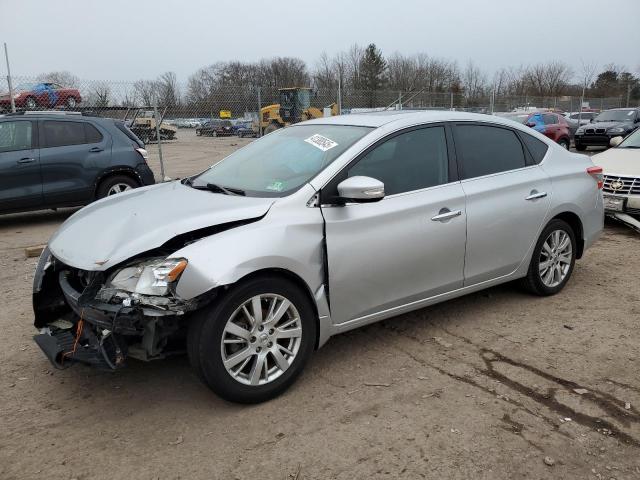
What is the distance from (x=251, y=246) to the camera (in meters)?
2.98

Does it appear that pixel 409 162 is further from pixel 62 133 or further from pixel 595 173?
pixel 62 133

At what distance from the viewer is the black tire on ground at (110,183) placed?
8500 millimetres

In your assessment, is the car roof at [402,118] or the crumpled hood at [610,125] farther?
the crumpled hood at [610,125]

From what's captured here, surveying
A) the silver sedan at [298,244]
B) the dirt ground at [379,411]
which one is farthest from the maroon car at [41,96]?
the silver sedan at [298,244]

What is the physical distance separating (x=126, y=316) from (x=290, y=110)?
20019mm

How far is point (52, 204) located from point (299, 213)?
6353 millimetres

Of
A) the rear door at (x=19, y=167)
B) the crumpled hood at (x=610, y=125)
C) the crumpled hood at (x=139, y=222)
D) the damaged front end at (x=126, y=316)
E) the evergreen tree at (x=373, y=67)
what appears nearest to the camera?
the damaged front end at (x=126, y=316)

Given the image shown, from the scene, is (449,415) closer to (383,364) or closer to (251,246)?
(383,364)

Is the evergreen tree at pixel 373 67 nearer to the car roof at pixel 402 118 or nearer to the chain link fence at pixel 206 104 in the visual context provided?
the chain link fence at pixel 206 104

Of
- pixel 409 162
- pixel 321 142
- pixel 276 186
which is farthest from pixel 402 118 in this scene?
pixel 276 186

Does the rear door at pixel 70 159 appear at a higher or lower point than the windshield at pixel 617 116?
lower

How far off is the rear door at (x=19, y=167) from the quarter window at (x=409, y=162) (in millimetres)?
6346

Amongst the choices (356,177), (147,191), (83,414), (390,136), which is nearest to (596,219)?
(390,136)

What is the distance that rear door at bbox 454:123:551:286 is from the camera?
13.3 ft
